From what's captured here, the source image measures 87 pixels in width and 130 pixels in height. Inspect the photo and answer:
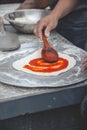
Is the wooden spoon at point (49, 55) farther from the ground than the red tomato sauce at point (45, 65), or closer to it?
farther from the ground

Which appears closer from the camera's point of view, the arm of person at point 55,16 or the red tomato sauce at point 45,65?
the red tomato sauce at point 45,65

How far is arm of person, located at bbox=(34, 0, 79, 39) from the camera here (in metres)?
1.52

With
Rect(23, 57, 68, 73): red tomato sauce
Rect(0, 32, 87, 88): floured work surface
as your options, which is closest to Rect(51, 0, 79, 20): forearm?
Rect(0, 32, 87, 88): floured work surface

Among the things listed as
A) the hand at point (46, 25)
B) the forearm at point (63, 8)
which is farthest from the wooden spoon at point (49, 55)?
the forearm at point (63, 8)

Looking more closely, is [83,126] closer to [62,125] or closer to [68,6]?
[62,125]

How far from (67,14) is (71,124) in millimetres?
740

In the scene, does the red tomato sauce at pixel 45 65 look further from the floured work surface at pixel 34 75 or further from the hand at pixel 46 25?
the hand at pixel 46 25

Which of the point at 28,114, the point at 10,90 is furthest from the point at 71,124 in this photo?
the point at 10,90

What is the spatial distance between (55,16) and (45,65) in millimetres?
410

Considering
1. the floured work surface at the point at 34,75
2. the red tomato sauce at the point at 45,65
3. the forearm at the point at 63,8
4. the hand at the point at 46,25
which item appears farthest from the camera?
the forearm at the point at 63,8

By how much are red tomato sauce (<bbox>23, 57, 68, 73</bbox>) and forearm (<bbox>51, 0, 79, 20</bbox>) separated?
14.5 inches

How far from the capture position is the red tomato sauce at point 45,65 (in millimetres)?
1243

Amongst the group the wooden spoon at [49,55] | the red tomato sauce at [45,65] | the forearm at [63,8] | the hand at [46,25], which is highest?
the forearm at [63,8]

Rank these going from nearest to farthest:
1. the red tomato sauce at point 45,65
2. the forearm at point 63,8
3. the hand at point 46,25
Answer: the red tomato sauce at point 45,65 → the hand at point 46,25 → the forearm at point 63,8
